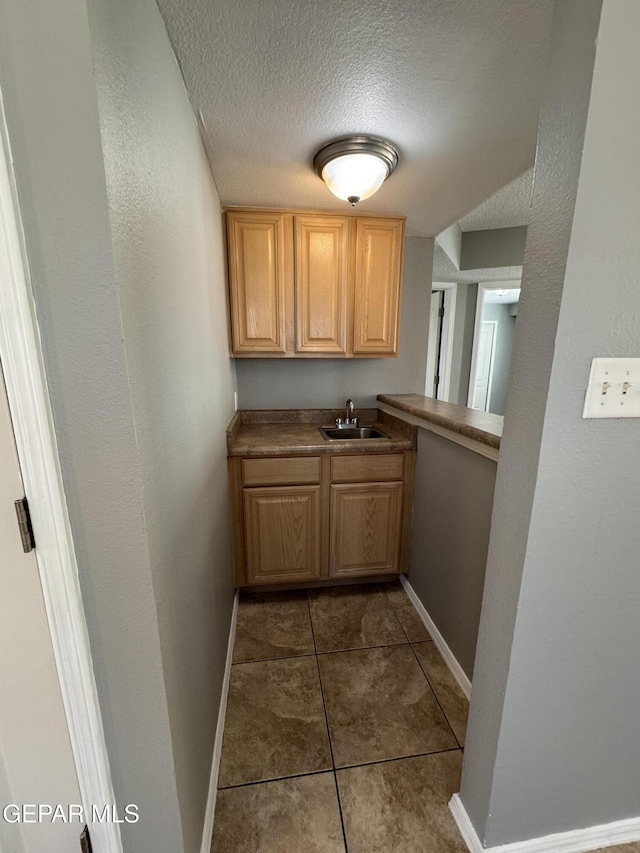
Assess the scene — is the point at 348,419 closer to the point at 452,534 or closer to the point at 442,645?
the point at 452,534

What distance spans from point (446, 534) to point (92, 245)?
1.65 meters

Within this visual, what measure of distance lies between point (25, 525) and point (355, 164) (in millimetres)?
1592

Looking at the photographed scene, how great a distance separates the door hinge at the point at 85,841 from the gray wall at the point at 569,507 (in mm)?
981

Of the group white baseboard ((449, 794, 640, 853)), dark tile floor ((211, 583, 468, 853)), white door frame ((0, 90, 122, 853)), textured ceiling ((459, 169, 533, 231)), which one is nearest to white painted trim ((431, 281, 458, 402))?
textured ceiling ((459, 169, 533, 231))

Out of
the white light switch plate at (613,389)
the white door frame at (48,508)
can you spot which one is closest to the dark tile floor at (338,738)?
the white door frame at (48,508)

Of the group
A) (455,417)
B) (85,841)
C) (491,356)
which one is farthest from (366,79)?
(491,356)

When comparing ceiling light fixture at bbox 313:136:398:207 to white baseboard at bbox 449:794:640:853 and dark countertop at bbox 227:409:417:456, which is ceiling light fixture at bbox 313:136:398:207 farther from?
white baseboard at bbox 449:794:640:853

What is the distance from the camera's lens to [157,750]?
721mm

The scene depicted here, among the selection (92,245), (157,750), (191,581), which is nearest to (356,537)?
(191,581)

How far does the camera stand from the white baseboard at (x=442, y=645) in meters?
1.44

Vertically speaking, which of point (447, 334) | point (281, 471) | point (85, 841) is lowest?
point (85, 841)

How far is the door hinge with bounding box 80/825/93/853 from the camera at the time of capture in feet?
2.41

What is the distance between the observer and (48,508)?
1.92ft

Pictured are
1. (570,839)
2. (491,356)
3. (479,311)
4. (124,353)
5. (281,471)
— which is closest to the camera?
(124,353)
